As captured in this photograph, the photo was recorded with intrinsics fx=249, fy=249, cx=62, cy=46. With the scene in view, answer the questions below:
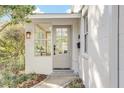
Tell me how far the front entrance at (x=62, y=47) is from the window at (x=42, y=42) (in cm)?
44

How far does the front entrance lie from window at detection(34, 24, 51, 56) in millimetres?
443

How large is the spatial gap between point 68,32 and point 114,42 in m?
7.44

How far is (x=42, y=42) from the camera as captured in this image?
10609 millimetres

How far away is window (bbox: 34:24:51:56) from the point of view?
34.7ft

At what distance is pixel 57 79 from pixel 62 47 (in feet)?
6.91

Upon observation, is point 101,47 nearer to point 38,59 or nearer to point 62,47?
point 38,59

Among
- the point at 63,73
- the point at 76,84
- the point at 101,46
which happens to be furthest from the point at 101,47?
the point at 63,73

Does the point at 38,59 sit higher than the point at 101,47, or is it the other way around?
the point at 101,47

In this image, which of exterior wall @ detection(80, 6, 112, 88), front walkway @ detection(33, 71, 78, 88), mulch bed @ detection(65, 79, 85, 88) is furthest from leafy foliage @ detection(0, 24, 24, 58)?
exterior wall @ detection(80, 6, 112, 88)

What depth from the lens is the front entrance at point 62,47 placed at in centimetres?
1102

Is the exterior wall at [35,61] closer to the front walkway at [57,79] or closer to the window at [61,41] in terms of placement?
the front walkway at [57,79]

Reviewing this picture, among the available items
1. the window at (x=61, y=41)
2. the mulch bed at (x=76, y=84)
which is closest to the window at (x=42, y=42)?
the window at (x=61, y=41)
